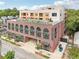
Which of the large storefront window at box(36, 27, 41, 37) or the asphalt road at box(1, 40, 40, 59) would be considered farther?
the large storefront window at box(36, 27, 41, 37)

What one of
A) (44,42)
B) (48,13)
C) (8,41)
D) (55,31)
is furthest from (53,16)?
(8,41)

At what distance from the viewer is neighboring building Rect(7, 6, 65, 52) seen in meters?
28.4

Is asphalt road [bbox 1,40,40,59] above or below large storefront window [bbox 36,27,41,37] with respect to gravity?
below

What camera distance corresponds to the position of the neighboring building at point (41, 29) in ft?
93.3

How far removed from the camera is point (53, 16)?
3575cm

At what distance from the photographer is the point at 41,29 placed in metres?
29.4

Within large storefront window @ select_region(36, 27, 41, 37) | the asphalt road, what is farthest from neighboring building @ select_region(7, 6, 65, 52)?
the asphalt road

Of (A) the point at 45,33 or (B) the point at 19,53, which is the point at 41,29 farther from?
(B) the point at 19,53

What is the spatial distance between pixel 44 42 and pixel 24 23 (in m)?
7.07

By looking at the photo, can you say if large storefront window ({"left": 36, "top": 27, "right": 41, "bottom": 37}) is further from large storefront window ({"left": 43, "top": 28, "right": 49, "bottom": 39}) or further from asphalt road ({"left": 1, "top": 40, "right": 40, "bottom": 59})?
asphalt road ({"left": 1, "top": 40, "right": 40, "bottom": 59})

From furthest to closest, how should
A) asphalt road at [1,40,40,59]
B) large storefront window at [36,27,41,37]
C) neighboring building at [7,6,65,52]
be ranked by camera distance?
large storefront window at [36,27,41,37]
neighboring building at [7,6,65,52]
asphalt road at [1,40,40,59]

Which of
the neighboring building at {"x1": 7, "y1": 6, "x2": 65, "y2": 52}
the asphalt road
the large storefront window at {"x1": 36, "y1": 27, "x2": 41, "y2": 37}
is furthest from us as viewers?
the large storefront window at {"x1": 36, "y1": 27, "x2": 41, "y2": 37}

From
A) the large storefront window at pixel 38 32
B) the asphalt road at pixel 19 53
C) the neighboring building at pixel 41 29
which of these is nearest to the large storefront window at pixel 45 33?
the neighboring building at pixel 41 29

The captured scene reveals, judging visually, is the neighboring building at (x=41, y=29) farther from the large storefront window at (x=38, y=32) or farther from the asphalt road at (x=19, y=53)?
the asphalt road at (x=19, y=53)
